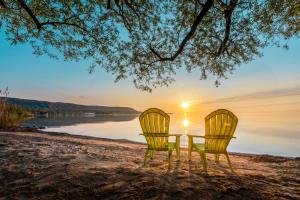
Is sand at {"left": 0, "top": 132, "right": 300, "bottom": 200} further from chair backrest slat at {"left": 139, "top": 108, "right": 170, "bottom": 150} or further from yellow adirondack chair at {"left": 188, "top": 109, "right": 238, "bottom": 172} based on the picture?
chair backrest slat at {"left": 139, "top": 108, "right": 170, "bottom": 150}

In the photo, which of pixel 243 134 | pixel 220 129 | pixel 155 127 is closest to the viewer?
pixel 220 129

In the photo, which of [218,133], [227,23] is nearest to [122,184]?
[218,133]

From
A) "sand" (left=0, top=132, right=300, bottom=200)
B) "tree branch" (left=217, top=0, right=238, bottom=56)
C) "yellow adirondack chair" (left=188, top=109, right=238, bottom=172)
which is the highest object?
"tree branch" (left=217, top=0, right=238, bottom=56)

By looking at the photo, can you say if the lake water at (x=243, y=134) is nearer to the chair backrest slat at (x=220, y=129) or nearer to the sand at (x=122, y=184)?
the chair backrest slat at (x=220, y=129)

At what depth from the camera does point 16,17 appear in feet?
28.8

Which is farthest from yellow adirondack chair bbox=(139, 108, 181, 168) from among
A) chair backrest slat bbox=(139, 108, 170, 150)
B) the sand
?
the sand

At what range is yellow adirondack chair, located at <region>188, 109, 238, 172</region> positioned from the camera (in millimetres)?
5178

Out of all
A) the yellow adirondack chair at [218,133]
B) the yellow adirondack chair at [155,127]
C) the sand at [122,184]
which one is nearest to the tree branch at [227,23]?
the yellow adirondack chair at [218,133]

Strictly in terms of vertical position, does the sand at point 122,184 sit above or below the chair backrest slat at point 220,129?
below

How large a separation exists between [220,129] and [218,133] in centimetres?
10

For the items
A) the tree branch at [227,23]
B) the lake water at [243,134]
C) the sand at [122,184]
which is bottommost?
the lake water at [243,134]

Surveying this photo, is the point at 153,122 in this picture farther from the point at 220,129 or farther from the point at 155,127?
the point at 220,129

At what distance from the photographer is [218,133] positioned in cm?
557

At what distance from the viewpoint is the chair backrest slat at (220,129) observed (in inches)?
205
